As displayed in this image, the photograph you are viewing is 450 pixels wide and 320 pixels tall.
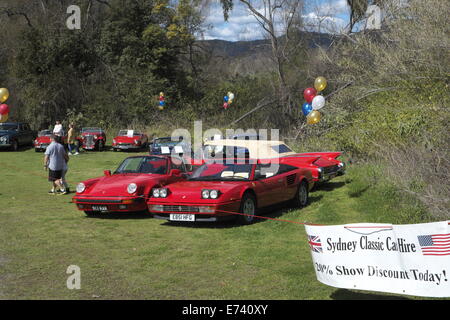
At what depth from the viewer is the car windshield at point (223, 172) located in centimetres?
1167

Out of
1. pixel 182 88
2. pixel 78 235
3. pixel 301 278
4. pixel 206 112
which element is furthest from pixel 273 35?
pixel 301 278

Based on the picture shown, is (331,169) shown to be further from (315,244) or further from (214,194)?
(315,244)

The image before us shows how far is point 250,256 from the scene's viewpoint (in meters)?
8.72

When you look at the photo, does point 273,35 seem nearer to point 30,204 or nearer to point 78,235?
point 30,204

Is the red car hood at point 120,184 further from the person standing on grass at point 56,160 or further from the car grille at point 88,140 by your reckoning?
the car grille at point 88,140

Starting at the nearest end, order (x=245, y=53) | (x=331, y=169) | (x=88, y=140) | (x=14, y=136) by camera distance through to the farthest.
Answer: (x=331, y=169) < (x=88, y=140) < (x=14, y=136) < (x=245, y=53)

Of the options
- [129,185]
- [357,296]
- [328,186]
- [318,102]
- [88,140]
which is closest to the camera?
[357,296]

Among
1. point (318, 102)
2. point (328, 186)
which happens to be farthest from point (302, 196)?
point (318, 102)

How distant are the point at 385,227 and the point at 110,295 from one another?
334 centimetres

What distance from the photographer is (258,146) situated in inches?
632

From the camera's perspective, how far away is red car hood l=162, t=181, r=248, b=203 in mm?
10766

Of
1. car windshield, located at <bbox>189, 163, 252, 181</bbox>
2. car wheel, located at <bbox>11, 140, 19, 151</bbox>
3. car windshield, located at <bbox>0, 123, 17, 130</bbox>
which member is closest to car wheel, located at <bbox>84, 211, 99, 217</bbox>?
car windshield, located at <bbox>189, 163, 252, 181</bbox>

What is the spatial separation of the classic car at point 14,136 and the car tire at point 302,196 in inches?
897

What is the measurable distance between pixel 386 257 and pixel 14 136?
96.8 feet
